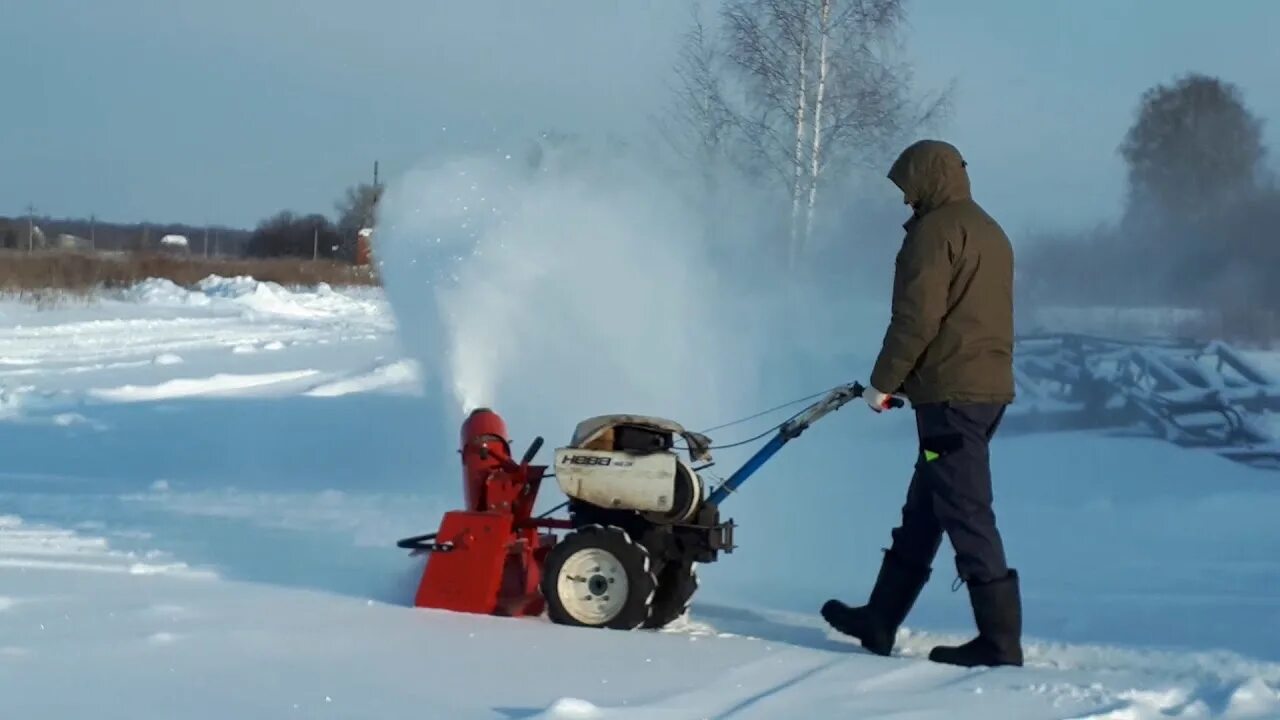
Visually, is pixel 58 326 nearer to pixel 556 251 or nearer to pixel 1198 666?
pixel 556 251

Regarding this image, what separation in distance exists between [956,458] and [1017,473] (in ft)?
17.3

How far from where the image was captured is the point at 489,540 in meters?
5.41

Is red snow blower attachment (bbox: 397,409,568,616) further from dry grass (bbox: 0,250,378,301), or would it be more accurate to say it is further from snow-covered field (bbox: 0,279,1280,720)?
dry grass (bbox: 0,250,378,301)

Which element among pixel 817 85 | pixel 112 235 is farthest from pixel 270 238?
pixel 817 85

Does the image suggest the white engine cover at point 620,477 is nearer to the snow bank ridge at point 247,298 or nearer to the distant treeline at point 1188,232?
the distant treeline at point 1188,232

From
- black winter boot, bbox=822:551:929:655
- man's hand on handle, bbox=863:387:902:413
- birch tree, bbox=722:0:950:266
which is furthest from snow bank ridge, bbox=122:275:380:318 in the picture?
man's hand on handle, bbox=863:387:902:413

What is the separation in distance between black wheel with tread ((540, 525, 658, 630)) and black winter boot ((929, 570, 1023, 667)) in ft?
3.53

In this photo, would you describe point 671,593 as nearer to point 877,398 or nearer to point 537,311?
point 877,398

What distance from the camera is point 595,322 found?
9648 mm

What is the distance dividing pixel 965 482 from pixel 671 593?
1.26 meters

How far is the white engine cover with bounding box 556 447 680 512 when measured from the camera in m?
5.29

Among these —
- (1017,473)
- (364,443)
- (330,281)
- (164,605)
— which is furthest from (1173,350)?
(330,281)

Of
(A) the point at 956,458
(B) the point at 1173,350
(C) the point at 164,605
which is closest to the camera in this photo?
(A) the point at 956,458

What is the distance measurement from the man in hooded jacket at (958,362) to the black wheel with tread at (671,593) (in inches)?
39.7
